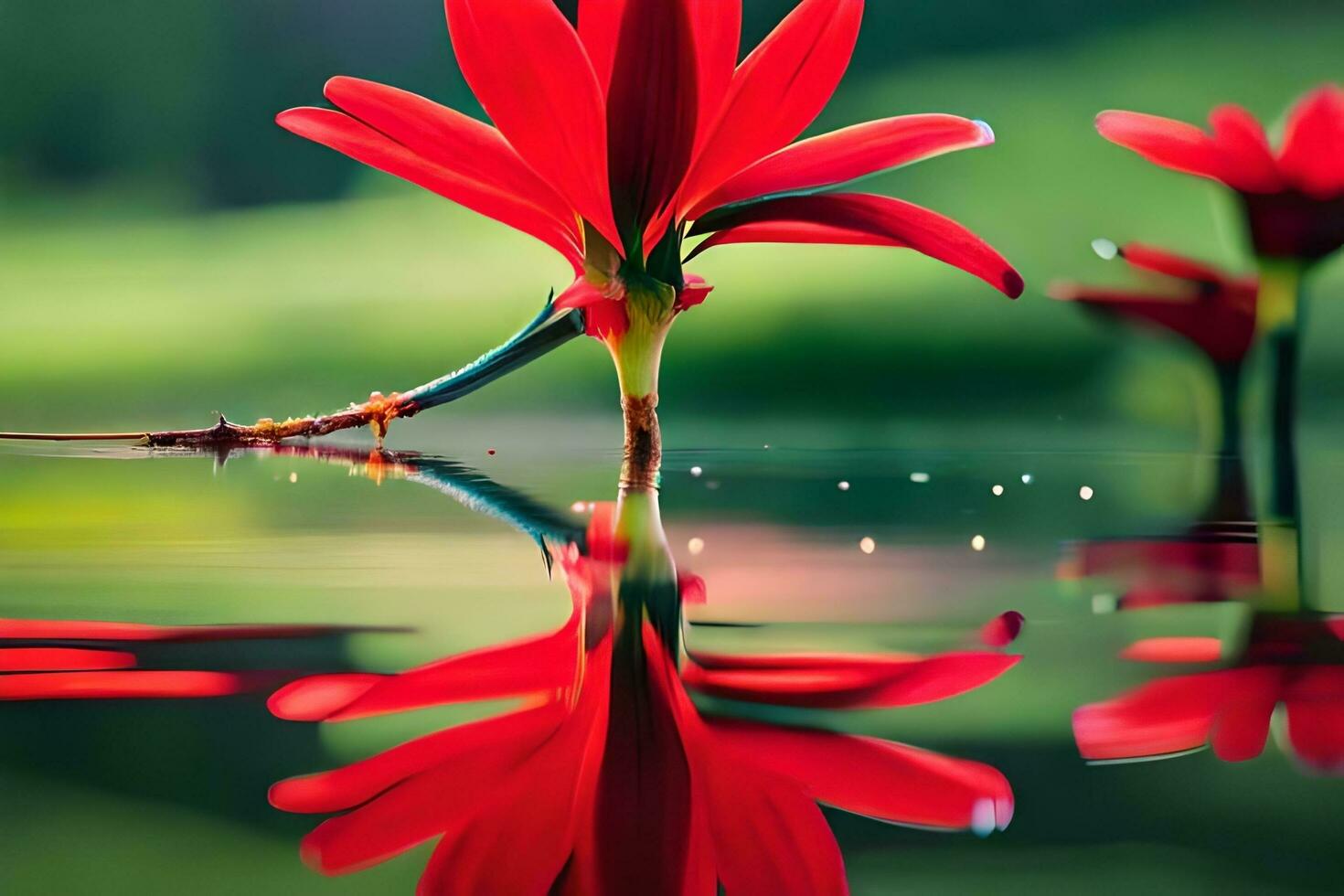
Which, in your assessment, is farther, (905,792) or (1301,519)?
(1301,519)

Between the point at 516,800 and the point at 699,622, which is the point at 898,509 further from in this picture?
the point at 516,800

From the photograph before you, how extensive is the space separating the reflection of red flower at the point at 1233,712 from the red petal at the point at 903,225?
0.31 meters

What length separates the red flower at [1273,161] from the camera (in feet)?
1.52

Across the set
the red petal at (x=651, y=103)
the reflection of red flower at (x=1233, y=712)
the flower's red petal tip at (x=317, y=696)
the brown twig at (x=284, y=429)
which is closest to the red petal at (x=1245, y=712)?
the reflection of red flower at (x=1233, y=712)

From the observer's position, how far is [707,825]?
12 cm

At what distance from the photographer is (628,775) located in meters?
0.13

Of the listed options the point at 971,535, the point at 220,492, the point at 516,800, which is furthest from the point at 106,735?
the point at 220,492

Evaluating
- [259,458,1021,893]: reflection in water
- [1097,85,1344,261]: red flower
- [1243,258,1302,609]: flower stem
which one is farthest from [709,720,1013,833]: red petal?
[1097,85,1344,261]: red flower

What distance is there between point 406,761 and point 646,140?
32cm

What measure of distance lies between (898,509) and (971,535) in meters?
0.08

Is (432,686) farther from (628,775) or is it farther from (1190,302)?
(1190,302)

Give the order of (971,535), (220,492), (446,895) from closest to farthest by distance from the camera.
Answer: (446,895)
(971,535)
(220,492)

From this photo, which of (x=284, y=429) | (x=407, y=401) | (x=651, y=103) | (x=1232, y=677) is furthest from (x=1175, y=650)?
(x=284, y=429)

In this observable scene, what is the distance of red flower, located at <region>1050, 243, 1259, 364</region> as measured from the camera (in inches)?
19.1
